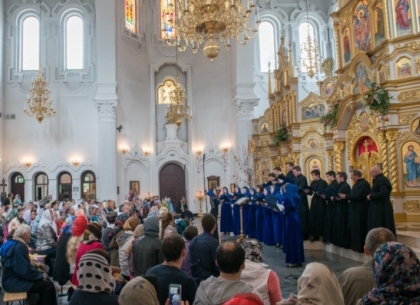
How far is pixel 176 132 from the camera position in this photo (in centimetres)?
2573

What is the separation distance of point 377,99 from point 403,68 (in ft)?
3.49

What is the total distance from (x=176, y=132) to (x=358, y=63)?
608 inches

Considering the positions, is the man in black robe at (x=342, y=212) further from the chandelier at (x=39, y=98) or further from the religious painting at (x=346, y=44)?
the chandelier at (x=39, y=98)

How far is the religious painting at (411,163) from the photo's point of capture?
1015 centimetres

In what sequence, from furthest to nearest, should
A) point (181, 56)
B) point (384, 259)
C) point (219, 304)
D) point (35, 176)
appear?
point (181, 56) < point (35, 176) < point (219, 304) < point (384, 259)

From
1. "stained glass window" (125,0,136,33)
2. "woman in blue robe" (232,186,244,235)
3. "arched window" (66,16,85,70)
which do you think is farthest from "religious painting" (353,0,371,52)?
"arched window" (66,16,85,70)

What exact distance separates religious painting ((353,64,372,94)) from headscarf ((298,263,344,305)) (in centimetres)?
959

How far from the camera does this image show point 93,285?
3.31 meters

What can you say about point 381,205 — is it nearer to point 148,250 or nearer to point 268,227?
point 268,227

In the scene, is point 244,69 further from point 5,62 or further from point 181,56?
point 5,62

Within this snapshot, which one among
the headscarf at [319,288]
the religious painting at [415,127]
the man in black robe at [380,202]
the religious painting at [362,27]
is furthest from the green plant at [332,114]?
the headscarf at [319,288]

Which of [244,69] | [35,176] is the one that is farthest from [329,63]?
[35,176]

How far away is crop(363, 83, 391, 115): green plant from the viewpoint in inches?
409

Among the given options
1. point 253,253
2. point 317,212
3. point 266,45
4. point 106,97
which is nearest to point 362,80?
point 317,212
